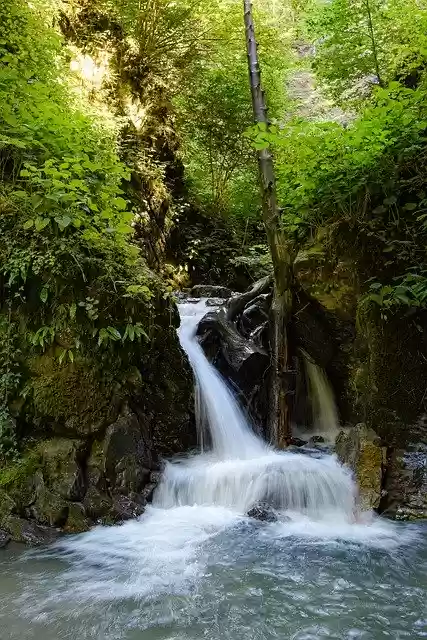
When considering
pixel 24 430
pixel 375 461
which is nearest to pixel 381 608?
pixel 375 461

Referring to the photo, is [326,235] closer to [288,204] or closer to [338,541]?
[288,204]

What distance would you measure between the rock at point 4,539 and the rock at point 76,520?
19.9 inches

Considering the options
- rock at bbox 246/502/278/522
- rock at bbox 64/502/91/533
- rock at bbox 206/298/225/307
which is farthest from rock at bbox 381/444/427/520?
rock at bbox 206/298/225/307

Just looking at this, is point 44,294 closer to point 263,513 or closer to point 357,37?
point 263,513

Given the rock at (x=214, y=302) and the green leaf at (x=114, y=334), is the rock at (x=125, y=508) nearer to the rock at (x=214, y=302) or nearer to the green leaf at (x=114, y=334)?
the green leaf at (x=114, y=334)

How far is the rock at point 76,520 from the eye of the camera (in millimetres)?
4742

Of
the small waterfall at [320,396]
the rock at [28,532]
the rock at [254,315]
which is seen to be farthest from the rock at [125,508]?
the rock at [254,315]

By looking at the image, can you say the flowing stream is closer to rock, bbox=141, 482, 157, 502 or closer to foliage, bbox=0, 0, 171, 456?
rock, bbox=141, 482, 157, 502

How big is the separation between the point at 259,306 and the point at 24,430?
4535 millimetres

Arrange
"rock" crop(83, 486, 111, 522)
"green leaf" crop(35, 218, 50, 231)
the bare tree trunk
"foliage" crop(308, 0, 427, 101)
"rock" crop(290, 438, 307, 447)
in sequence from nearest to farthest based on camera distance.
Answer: "rock" crop(83, 486, 111, 522) < "green leaf" crop(35, 218, 50, 231) < the bare tree trunk < "rock" crop(290, 438, 307, 447) < "foliage" crop(308, 0, 427, 101)

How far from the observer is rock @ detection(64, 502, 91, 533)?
15.6ft

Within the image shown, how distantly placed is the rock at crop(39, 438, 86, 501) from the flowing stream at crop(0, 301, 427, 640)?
454 millimetres

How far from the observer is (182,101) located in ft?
43.8

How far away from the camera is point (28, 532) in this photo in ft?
14.9
